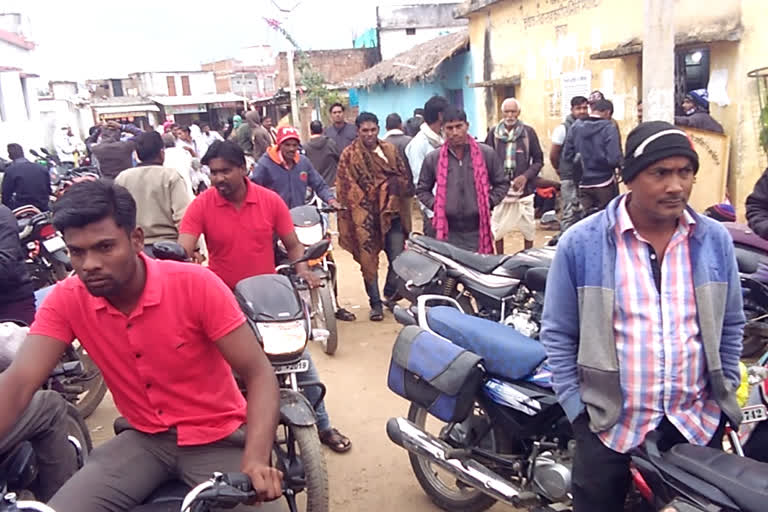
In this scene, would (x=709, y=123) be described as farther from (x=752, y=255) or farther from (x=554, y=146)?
(x=752, y=255)

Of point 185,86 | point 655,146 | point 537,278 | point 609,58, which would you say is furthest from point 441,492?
point 185,86

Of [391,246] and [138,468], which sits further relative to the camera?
[391,246]

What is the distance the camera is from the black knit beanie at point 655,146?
6.84 feet

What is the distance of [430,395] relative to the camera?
3.02 meters

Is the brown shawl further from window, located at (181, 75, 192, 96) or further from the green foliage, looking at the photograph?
window, located at (181, 75, 192, 96)

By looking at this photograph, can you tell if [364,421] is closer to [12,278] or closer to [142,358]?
[12,278]

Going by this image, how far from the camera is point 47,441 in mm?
2922

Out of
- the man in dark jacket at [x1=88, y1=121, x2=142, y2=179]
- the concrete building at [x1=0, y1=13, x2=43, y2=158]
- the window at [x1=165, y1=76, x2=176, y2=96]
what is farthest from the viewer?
the window at [x1=165, y1=76, x2=176, y2=96]

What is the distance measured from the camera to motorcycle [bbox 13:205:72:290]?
6781 mm

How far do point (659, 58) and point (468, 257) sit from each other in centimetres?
307

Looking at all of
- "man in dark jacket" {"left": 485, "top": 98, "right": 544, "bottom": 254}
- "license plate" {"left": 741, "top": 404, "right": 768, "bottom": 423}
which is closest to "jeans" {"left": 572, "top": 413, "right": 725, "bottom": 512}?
"license plate" {"left": 741, "top": 404, "right": 768, "bottom": 423}

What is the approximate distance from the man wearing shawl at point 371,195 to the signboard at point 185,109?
36.2m

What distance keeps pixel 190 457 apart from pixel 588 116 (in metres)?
7.21

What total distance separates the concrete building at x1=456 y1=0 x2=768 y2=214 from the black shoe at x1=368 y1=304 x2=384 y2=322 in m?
Answer: 4.10
